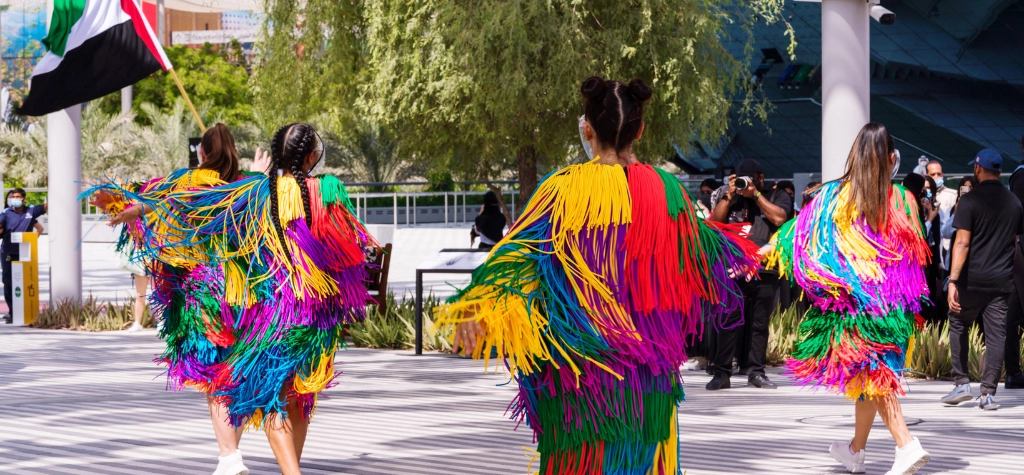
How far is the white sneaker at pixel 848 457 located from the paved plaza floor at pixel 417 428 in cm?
10

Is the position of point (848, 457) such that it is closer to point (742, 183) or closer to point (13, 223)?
point (742, 183)

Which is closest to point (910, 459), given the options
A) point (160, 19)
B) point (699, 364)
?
point (699, 364)

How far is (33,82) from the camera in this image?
430 inches

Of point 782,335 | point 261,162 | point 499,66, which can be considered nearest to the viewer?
point 261,162

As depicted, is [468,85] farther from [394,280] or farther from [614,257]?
[614,257]

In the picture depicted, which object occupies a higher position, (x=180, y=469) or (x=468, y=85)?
(x=468, y=85)

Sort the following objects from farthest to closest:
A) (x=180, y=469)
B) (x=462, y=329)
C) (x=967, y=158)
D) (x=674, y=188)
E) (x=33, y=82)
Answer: (x=967, y=158) < (x=33, y=82) < (x=180, y=469) < (x=674, y=188) < (x=462, y=329)

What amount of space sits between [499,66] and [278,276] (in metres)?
8.97

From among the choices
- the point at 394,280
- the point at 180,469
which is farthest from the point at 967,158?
the point at 180,469

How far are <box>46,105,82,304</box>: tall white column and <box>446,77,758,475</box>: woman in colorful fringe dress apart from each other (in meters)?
11.1

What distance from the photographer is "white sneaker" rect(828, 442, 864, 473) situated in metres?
5.79

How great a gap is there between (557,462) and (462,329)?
22.0 inches

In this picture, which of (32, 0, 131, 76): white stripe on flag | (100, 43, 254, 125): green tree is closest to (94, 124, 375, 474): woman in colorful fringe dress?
(32, 0, 131, 76): white stripe on flag

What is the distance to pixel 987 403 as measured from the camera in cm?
800
